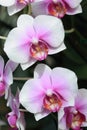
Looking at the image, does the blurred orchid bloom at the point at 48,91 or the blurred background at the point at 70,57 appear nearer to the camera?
the blurred orchid bloom at the point at 48,91

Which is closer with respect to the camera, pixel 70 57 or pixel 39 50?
pixel 39 50

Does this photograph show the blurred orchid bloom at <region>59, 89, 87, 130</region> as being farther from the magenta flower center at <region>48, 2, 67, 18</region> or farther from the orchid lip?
the magenta flower center at <region>48, 2, 67, 18</region>

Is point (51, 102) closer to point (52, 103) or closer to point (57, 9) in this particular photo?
point (52, 103)

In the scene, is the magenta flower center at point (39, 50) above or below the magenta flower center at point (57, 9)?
below

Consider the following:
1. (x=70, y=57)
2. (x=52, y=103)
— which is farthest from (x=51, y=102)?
(x=70, y=57)

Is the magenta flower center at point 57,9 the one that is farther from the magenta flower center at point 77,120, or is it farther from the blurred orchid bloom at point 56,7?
the magenta flower center at point 77,120

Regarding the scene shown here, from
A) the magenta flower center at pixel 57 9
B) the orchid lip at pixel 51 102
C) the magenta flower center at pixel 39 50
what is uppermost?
the magenta flower center at pixel 57 9

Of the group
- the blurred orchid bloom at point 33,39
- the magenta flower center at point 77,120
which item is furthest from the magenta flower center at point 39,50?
the magenta flower center at point 77,120

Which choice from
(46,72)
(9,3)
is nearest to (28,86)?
(46,72)
